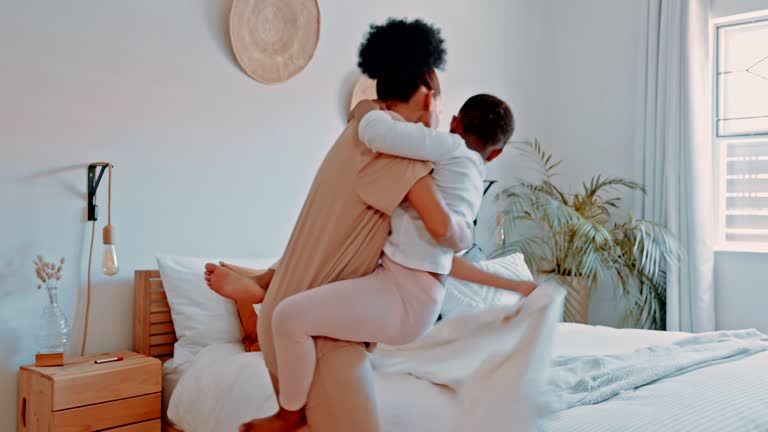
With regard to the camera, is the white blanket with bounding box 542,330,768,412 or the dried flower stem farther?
the dried flower stem

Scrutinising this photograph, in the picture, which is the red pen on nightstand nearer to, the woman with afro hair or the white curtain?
the woman with afro hair

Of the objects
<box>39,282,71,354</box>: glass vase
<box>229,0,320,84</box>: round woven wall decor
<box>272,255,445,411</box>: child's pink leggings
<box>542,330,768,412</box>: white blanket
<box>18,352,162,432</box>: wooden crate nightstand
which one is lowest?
<box>18,352,162,432</box>: wooden crate nightstand

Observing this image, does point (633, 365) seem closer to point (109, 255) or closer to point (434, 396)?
Result: point (434, 396)

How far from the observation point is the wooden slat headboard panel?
282cm

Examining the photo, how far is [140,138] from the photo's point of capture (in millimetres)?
2924

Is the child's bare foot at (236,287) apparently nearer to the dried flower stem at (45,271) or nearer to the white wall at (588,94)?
the dried flower stem at (45,271)

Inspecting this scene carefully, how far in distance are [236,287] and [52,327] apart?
1108mm

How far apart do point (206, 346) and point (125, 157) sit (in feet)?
2.63

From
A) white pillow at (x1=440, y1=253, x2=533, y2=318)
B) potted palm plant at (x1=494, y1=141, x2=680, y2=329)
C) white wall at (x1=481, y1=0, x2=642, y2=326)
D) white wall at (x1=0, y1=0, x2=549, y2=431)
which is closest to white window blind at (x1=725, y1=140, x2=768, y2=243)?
potted palm plant at (x1=494, y1=141, x2=680, y2=329)

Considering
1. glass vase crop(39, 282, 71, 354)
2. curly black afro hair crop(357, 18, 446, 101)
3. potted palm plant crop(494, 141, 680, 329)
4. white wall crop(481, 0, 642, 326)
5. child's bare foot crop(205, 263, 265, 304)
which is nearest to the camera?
curly black afro hair crop(357, 18, 446, 101)

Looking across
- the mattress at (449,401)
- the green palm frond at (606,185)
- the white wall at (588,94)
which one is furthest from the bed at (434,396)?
the white wall at (588,94)

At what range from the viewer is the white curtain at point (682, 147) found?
4441mm

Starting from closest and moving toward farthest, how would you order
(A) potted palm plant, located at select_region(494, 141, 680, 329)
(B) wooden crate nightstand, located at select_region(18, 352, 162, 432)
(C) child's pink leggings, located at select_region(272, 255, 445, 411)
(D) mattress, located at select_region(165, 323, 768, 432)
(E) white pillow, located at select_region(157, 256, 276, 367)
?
(C) child's pink leggings, located at select_region(272, 255, 445, 411) < (D) mattress, located at select_region(165, 323, 768, 432) < (B) wooden crate nightstand, located at select_region(18, 352, 162, 432) < (E) white pillow, located at select_region(157, 256, 276, 367) < (A) potted palm plant, located at select_region(494, 141, 680, 329)

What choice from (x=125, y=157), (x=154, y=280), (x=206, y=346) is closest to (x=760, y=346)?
(x=206, y=346)
